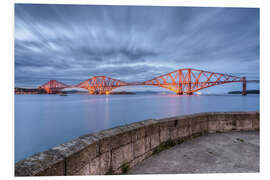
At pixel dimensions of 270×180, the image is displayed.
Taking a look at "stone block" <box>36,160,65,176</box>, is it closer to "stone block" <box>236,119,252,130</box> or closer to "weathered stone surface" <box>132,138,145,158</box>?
"weathered stone surface" <box>132,138,145,158</box>

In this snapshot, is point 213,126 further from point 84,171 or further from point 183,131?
point 84,171

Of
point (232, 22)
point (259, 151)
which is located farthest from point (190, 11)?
point (259, 151)

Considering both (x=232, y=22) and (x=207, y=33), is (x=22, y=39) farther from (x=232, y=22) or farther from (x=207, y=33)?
(x=232, y=22)

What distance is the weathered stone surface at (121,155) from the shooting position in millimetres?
1743

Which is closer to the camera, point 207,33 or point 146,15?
point 146,15

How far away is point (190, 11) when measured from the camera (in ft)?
9.61

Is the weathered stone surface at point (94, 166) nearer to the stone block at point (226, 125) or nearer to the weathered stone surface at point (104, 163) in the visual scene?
the weathered stone surface at point (104, 163)

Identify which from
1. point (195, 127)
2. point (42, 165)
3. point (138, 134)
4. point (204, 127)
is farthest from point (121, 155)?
point (204, 127)

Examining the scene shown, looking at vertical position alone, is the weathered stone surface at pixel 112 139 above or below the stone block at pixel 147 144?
above

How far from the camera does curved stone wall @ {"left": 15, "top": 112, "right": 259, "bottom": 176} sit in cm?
125

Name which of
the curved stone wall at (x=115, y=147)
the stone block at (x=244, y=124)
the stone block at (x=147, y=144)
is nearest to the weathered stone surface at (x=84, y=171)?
the curved stone wall at (x=115, y=147)

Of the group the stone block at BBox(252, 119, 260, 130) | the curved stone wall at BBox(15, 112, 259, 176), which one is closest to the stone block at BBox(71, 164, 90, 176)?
the curved stone wall at BBox(15, 112, 259, 176)
